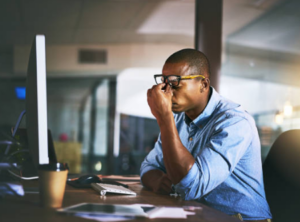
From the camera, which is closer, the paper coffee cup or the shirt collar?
the paper coffee cup

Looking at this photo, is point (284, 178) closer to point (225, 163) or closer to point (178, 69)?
point (225, 163)

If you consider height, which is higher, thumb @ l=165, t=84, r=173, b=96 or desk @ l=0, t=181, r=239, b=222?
thumb @ l=165, t=84, r=173, b=96

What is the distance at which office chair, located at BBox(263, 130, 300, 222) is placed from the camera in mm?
1439

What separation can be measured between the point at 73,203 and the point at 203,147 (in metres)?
0.52

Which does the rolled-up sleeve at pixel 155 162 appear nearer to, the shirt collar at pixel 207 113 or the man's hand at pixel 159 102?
the shirt collar at pixel 207 113

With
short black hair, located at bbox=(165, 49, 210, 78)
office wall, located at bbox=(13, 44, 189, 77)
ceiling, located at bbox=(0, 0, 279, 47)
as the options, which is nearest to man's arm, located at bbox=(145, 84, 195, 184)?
short black hair, located at bbox=(165, 49, 210, 78)

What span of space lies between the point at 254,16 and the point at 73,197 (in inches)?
155

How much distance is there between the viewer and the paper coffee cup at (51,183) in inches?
36.7

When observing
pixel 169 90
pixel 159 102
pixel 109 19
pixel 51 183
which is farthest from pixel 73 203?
pixel 109 19

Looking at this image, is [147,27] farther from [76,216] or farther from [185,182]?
[76,216]

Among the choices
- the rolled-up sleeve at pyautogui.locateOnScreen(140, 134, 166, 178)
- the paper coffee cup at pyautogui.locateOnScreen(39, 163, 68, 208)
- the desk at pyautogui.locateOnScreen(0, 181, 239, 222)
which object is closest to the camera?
the desk at pyautogui.locateOnScreen(0, 181, 239, 222)

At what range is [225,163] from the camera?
50.0 inches

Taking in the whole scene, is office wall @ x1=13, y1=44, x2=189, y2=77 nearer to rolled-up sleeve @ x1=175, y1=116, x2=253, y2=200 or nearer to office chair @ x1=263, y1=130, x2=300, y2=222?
office chair @ x1=263, y1=130, x2=300, y2=222

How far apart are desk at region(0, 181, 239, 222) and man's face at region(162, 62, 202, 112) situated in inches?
15.6
